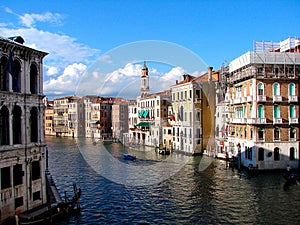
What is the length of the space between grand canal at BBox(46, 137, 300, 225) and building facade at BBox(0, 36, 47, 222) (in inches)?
101

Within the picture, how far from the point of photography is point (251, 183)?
23562 millimetres

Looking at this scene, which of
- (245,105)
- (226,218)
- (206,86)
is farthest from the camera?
(206,86)

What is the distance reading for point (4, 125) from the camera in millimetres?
14742

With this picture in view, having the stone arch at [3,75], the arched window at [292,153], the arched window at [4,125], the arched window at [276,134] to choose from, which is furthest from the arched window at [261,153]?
the stone arch at [3,75]

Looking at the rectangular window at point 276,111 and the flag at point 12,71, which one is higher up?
the flag at point 12,71

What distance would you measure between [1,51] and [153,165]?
20993 mm

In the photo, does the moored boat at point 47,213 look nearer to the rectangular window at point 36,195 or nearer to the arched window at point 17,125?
the rectangular window at point 36,195

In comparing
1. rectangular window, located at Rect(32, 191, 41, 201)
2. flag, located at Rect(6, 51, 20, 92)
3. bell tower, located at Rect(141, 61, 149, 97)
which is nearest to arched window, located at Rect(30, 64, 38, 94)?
flag, located at Rect(6, 51, 20, 92)

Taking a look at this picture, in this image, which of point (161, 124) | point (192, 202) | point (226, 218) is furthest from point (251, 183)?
point (161, 124)

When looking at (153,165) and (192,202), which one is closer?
(192,202)

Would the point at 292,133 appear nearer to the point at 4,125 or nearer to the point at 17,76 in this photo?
the point at 17,76

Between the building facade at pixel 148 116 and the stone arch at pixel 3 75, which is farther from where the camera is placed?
the building facade at pixel 148 116

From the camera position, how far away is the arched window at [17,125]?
15.3 meters

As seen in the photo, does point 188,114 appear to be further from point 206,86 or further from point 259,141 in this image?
point 259,141
